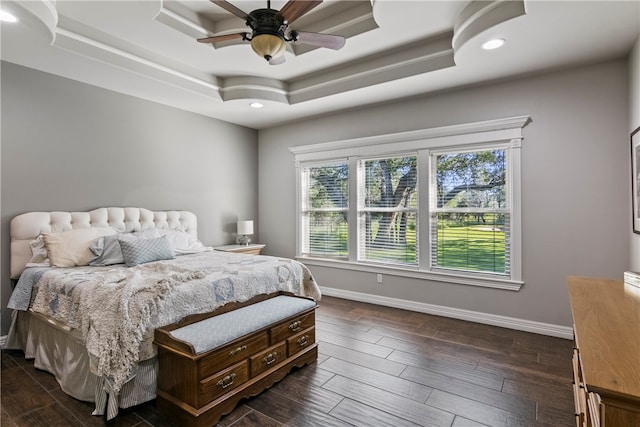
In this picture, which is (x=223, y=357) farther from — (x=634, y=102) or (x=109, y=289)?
(x=634, y=102)

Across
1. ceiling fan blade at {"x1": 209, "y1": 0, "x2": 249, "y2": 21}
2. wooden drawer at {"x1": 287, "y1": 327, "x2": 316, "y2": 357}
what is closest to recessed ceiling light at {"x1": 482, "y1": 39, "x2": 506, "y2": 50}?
ceiling fan blade at {"x1": 209, "y1": 0, "x2": 249, "y2": 21}

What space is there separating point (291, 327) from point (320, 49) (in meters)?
2.84

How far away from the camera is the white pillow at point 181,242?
155 inches

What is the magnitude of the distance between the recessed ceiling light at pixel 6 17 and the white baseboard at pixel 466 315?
448cm

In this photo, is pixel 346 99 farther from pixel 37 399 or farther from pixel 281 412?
pixel 37 399

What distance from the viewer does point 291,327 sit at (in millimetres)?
2660

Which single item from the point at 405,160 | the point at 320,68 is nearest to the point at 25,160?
the point at 320,68

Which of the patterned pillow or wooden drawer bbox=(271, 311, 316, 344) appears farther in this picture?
the patterned pillow

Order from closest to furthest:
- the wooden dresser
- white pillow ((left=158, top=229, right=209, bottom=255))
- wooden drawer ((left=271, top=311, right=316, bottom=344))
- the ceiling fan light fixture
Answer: the wooden dresser
the ceiling fan light fixture
wooden drawer ((left=271, top=311, right=316, bottom=344))
white pillow ((left=158, top=229, right=209, bottom=255))

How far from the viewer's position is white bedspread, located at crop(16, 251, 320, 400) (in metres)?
1.95

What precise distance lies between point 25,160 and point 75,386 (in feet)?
7.67

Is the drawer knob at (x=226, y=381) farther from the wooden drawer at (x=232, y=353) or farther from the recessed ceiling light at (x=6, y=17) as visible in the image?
the recessed ceiling light at (x=6, y=17)

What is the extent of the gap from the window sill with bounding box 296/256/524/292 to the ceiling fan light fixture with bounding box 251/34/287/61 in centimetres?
316

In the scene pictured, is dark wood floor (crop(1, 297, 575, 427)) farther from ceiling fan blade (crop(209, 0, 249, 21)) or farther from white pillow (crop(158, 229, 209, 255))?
ceiling fan blade (crop(209, 0, 249, 21))
